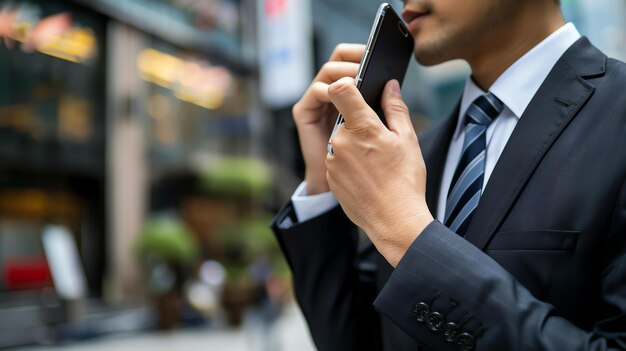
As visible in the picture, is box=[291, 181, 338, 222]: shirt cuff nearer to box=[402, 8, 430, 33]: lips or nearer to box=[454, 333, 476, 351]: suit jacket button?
box=[402, 8, 430, 33]: lips

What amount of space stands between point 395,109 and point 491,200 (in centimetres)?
29

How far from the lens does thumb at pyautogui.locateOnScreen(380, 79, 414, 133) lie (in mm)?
1224

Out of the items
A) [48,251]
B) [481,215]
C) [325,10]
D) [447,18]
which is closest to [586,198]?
[481,215]

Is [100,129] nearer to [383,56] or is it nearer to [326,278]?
[326,278]

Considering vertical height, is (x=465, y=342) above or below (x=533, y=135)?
below

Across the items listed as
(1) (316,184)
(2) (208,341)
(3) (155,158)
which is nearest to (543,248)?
(1) (316,184)

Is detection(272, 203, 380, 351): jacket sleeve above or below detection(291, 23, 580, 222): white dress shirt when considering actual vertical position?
below

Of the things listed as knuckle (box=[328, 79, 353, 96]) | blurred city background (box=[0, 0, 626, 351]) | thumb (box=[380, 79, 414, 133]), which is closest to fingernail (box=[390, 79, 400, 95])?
thumb (box=[380, 79, 414, 133])

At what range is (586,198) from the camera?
3.50 ft

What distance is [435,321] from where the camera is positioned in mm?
1060

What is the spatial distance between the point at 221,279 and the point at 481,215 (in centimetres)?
1335

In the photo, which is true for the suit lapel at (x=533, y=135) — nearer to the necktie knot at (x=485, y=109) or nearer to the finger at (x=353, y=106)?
the necktie knot at (x=485, y=109)

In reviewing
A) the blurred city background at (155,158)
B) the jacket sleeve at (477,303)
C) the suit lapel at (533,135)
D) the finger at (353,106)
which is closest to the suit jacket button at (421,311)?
the jacket sleeve at (477,303)

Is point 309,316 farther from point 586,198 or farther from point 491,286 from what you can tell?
point 586,198
